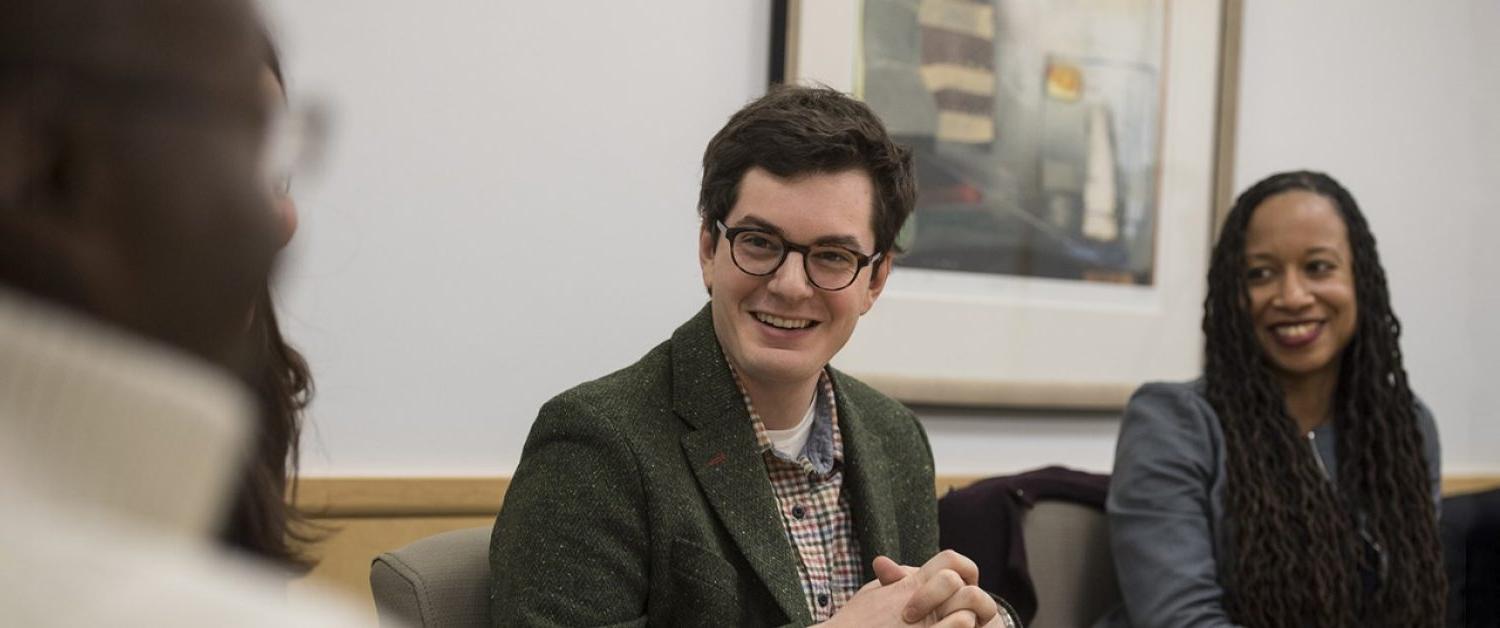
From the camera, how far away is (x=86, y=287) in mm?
376

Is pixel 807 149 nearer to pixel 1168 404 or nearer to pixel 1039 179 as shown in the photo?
pixel 1168 404

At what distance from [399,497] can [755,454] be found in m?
0.71

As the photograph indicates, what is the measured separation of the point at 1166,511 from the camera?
2156 millimetres

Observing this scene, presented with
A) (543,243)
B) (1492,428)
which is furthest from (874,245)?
(1492,428)

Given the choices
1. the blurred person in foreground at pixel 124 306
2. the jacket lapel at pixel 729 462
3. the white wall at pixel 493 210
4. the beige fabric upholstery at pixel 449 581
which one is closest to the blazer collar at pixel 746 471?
the jacket lapel at pixel 729 462

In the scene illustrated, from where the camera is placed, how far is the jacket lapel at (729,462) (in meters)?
1.56

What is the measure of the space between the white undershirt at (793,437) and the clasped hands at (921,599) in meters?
0.22

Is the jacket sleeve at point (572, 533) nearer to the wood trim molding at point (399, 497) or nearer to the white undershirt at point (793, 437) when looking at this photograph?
the white undershirt at point (793, 437)

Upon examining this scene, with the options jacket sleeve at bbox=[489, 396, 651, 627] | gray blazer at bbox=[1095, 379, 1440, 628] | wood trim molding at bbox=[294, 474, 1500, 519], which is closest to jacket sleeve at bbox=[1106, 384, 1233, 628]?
gray blazer at bbox=[1095, 379, 1440, 628]

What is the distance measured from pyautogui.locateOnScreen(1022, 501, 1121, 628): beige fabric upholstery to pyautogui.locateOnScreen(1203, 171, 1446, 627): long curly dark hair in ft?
0.66

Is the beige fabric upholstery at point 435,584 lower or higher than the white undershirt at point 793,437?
lower

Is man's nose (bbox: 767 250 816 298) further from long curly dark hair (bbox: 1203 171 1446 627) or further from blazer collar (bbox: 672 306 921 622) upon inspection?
long curly dark hair (bbox: 1203 171 1446 627)

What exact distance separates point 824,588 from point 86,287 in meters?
1.34

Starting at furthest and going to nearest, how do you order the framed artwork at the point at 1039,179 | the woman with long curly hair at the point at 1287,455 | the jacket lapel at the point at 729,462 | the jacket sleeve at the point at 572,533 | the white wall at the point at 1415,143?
the white wall at the point at 1415,143
the framed artwork at the point at 1039,179
the woman with long curly hair at the point at 1287,455
the jacket lapel at the point at 729,462
the jacket sleeve at the point at 572,533
